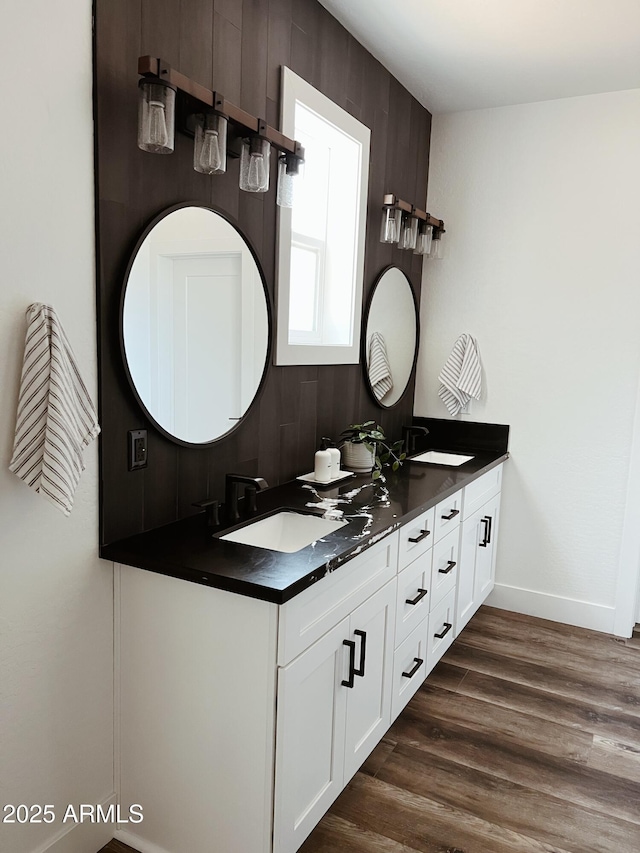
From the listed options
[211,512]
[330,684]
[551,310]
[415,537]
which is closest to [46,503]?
[211,512]

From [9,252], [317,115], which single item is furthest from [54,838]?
[317,115]

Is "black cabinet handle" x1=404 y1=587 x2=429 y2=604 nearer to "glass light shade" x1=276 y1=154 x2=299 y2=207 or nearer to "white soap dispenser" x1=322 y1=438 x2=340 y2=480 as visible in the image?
"white soap dispenser" x1=322 y1=438 x2=340 y2=480

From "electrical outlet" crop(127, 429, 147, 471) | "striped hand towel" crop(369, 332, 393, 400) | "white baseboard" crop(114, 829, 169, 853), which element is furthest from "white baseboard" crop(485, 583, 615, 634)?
"electrical outlet" crop(127, 429, 147, 471)

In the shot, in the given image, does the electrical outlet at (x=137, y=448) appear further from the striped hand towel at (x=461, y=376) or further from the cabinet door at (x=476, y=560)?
the striped hand towel at (x=461, y=376)

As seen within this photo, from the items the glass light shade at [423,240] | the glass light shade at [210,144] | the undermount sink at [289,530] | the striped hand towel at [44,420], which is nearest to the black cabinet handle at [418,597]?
the undermount sink at [289,530]

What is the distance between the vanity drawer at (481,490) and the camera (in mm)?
2966

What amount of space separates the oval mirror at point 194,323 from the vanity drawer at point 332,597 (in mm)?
626

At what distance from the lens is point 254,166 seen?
76.5 inches

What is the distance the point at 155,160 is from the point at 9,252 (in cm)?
56

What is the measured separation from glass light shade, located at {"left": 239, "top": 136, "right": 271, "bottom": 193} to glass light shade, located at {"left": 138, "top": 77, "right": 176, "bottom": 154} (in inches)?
14.1

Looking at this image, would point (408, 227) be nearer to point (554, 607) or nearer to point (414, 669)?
point (414, 669)

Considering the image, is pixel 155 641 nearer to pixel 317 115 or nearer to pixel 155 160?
pixel 155 160

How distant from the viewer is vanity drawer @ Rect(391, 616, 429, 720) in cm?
229

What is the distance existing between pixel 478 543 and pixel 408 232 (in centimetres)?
155
